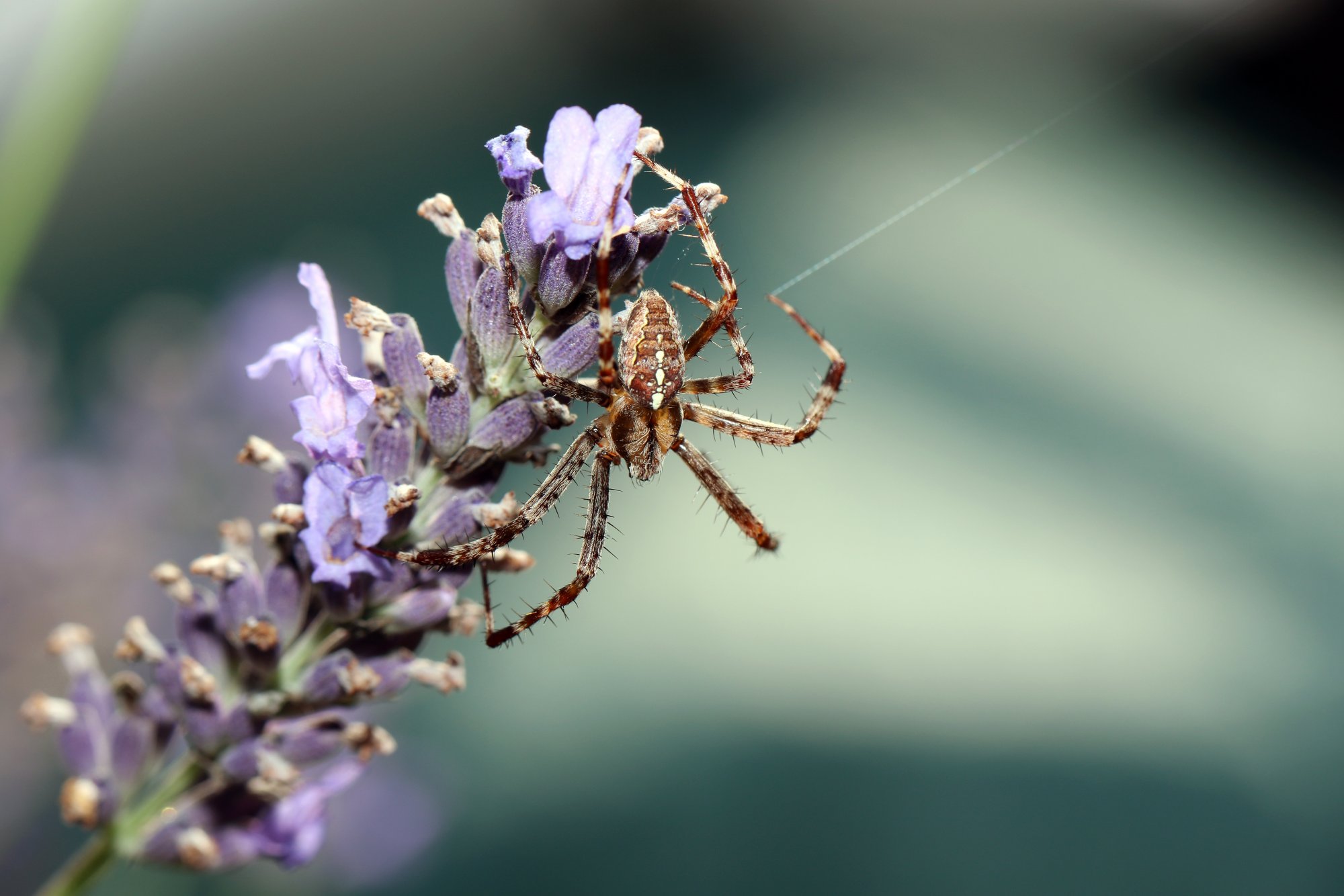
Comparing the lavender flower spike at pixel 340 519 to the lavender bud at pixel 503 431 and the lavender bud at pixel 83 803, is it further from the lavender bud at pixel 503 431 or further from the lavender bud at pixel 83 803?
the lavender bud at pixel 83 803

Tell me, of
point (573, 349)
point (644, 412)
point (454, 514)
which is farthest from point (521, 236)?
point (644, 412)

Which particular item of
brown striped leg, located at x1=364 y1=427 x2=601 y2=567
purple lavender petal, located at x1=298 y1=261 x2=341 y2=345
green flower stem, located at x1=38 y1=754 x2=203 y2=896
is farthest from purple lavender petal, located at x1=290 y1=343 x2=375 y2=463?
green flower stem, located at x1=38 y1=754 x2=203 y2=896

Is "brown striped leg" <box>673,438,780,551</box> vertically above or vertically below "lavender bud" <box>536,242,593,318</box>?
above

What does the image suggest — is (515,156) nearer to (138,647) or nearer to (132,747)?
(138,647)

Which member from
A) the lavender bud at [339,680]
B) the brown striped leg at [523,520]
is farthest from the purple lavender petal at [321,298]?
the lavender bud at [339,680]

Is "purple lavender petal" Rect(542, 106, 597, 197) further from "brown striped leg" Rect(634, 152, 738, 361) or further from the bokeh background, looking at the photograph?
the bokeh background

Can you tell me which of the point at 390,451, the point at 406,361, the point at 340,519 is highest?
the point at 406,361

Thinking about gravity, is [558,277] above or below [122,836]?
above
